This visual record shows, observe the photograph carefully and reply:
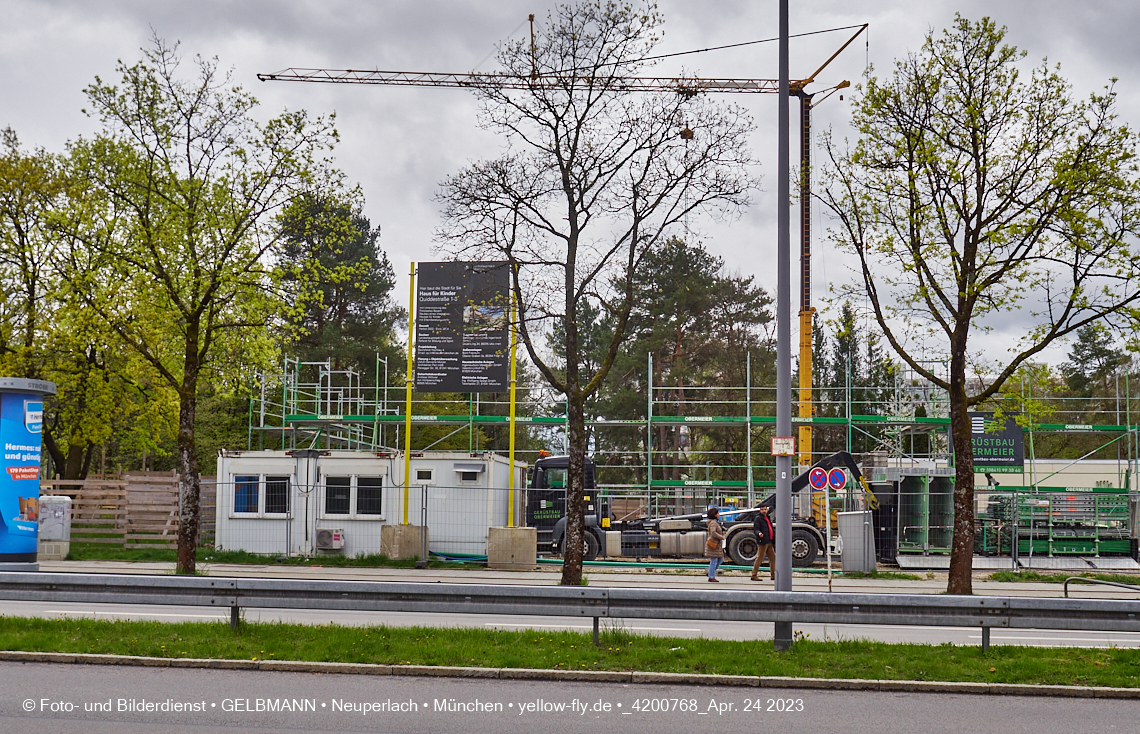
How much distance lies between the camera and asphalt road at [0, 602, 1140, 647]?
1282 cm

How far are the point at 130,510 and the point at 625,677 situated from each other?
23.5 metres

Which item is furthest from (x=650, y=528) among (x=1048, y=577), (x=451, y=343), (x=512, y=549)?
(x=1048, y=577)

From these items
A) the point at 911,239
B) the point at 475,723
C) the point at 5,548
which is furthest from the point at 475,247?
the point at 475,723

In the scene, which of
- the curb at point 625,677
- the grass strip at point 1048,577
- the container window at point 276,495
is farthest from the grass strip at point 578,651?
the container window at point 276,495

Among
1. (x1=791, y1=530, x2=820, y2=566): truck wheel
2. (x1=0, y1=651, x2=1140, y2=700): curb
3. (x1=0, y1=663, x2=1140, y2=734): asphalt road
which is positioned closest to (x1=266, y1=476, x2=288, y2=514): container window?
(x1=791, y1=530, x2=820, y2=566): truck wheel

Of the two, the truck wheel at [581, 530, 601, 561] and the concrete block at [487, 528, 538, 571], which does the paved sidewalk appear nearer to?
the concrete block at [487, 528, 538, 571]

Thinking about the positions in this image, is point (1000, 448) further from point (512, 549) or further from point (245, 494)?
point (245, 494)

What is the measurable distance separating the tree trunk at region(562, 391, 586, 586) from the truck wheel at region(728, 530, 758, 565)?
A: 23.3 ft

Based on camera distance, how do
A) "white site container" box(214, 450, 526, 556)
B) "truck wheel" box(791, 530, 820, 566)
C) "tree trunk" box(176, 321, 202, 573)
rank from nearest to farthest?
"tree trunk" box(176, 321, 202, 573) → "truck wheel" box(791, 530, 820, 566) → "white site container" box(214, 450, 526, 556)

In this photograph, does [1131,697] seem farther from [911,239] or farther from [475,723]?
[911,239]

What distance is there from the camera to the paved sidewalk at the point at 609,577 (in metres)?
19.2

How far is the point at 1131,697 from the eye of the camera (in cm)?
884

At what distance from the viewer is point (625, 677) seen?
30.3 ft

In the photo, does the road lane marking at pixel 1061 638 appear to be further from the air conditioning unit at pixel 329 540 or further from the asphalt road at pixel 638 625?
the air conditioning unit at pixel 329 540
